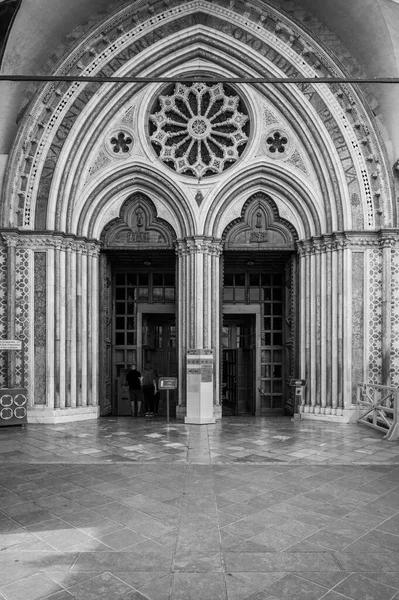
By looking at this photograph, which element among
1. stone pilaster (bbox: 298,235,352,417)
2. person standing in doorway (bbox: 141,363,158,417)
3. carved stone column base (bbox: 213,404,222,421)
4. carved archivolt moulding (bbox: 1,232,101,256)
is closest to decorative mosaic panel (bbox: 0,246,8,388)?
carved archivolt moulding (bbox: 1,232,101,256)

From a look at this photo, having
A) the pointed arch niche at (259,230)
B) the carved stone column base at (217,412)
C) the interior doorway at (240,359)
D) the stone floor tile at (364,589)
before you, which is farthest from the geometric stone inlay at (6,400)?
the stone floor tile at (364,589)

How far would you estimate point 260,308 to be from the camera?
45.8 ft

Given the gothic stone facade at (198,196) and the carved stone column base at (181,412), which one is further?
the carved stone column base at (181,412)

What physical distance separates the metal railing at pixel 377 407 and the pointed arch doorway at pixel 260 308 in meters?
2.07

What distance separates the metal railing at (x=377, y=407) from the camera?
30.8 feet

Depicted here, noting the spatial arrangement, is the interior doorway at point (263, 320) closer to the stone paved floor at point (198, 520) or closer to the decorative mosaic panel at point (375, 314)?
the decorative mosaic panel at point (375, 314)

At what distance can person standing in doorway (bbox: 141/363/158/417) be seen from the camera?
12.6 meters

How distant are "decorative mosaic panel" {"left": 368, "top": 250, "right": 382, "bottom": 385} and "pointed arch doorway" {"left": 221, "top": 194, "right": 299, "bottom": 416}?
1.99 meters

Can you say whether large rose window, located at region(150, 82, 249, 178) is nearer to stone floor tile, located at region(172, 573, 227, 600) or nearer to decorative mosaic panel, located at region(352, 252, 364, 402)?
decorative mosaic panel, located at region(352, 252, 364, 402)

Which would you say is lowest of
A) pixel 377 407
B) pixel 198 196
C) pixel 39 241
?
pixel 377 407

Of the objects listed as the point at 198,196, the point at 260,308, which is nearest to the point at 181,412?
the point at 260,308

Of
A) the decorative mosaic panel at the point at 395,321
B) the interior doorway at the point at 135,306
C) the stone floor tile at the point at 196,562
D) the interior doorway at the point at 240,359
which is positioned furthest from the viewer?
the interior doorway at the point at 240,359

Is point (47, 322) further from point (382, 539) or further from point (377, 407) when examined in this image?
point (382, 539)

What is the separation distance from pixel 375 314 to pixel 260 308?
11.4 ft
